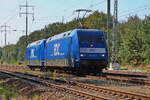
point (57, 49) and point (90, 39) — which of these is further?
point (57, 49)

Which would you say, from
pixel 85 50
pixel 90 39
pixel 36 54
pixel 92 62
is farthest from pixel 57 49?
pixel 36 54

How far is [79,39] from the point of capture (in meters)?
25.8

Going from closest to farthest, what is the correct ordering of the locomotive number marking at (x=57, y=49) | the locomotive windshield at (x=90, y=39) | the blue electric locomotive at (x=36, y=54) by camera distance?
the locomotive windshield at (x=90, y=39) → the locomotive number marking at (x=57, y=49) → the blue electric locomotive at (x=36, y=54)

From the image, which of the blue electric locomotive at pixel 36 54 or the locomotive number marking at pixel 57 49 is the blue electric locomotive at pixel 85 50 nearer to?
the locomotive number marking at pixel 57 49

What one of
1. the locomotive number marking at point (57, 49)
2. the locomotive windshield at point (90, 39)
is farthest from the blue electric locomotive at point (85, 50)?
the locomotive number marking at point (57, 49)

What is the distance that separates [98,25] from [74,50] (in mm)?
64600

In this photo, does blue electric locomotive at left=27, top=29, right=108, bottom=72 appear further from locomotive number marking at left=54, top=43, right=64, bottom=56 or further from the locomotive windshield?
locomotive number marking at left=54, top=43, right=64, bottom=56

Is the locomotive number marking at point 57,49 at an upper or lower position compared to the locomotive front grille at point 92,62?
upper

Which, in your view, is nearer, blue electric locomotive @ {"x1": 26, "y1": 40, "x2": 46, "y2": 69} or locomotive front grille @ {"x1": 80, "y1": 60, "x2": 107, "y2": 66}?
locomotive front grille @ {"x1": 80, "y1": 60, "x2": 107, "y2": 66}

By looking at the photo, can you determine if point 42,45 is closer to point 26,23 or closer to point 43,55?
point 43,55

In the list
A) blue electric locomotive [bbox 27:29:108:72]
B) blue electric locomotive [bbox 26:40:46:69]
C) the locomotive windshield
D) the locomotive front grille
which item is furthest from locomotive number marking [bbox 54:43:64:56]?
blue electric locomotive [bbox 26:40:46:69]

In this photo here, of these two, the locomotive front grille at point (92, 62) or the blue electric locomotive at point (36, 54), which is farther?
the blue electric locomotive at point (36, 54)

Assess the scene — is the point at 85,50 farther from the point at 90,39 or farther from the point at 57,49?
the point at 57,49

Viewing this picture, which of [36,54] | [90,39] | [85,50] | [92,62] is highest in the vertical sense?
[90,39]
